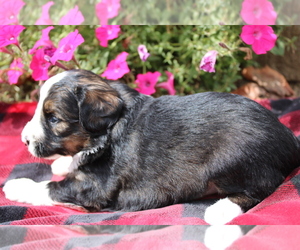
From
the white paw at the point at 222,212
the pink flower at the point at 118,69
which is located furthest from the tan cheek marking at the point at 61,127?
the pink flower at the point at 118,69

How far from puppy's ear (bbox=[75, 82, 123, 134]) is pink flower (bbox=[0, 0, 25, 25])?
556 millimetres

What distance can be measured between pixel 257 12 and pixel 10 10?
1.42m

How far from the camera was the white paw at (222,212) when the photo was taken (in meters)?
2.41

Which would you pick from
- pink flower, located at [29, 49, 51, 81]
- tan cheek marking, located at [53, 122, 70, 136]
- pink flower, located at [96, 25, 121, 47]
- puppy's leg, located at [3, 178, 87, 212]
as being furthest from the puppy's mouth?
pink flower, located at [96, 25, 121, 47]

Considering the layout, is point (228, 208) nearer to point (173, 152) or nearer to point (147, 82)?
point (173, 152)

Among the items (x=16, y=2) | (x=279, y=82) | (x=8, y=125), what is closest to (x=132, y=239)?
(x=16, y=2)

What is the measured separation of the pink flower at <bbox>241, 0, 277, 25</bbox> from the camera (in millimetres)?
2189

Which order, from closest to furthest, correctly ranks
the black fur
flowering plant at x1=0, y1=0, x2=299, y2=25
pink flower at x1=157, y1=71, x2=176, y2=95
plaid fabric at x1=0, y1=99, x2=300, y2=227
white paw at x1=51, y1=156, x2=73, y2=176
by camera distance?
flowering plant at x1=0, y1=0, x2=299, y2=25
plaid fabric at x1=0, y1=99, x2=300, y2=227
the black fur
white paw at x1=51, y1=156, x2=73, y2=176
pink flower at x1=157, y1=71, x2=176, y2=95

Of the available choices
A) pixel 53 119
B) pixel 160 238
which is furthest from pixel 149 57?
pixel 160 238

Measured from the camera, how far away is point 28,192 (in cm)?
281

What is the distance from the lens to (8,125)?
3939mm

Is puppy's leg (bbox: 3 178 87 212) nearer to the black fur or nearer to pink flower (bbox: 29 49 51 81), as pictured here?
the black fur

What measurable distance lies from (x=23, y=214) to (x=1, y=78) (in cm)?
196

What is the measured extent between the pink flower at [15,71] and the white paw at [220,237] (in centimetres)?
283
